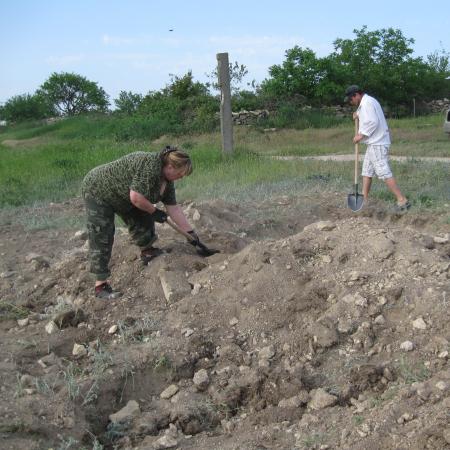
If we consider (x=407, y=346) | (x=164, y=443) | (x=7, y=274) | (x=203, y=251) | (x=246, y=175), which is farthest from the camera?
(x=246, y=175)

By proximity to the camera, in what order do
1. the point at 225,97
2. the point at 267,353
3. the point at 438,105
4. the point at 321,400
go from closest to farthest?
the point at 321,400 < the point at 267,353 < the point at 225,97 < the point at 438,105

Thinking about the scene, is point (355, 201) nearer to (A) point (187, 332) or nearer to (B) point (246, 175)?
(B) point (246, 175)

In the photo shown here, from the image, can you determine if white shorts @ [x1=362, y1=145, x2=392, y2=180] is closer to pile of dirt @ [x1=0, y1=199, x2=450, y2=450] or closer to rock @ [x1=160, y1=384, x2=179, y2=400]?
pile of dirt @ [x1=0, y1=199, x2=450, y2=450]

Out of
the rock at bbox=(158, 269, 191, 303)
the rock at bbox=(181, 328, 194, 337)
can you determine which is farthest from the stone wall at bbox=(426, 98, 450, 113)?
the rock at bbox=(181, 328, 194, 337)

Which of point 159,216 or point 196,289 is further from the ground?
point 159,216

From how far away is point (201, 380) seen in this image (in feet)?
10.7

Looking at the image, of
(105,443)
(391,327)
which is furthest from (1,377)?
(391,327)

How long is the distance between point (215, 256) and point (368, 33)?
65.1 ft

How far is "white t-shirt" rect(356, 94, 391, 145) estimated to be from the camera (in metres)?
6.32

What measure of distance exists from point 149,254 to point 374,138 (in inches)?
120

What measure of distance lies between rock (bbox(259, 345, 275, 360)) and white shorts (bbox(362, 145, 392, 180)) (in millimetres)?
3432

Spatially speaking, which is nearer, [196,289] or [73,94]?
[196,289]

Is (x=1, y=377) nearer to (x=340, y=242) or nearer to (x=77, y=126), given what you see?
(x=340, y=242)

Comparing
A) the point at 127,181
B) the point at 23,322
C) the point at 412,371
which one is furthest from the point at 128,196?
the point at 412,371
